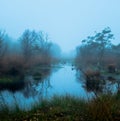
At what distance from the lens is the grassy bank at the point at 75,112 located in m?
5.81

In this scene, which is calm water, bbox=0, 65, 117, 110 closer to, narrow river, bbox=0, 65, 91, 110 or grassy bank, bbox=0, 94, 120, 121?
narrow river, bbox=0, 65, 91, 110

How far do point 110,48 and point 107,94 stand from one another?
166 ft

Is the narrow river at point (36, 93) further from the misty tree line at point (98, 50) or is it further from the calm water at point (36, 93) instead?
the misty tree line at point (98, 50)

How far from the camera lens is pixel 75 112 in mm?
6734

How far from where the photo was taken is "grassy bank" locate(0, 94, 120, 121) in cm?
581

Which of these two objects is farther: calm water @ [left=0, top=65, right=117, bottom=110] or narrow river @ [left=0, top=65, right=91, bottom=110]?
calm water @ [left=0, top=65, right=117, bottom=110]

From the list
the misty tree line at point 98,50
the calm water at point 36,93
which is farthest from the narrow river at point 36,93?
the misty tree line at point 98,50

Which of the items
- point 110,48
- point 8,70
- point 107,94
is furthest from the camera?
point 110,48

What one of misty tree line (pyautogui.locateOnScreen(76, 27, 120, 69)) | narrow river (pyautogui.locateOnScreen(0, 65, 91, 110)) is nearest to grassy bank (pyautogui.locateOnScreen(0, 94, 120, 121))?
narrow river (pyautogui.locateOnScreen(0, 65, 91, 110))

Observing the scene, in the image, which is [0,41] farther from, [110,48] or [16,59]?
[110,48]

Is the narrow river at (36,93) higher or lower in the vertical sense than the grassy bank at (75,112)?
lower

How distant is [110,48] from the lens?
183 feet

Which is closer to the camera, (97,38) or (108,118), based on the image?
(108,118)

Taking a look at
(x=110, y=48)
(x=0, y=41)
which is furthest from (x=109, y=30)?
(x=0, y=41)
